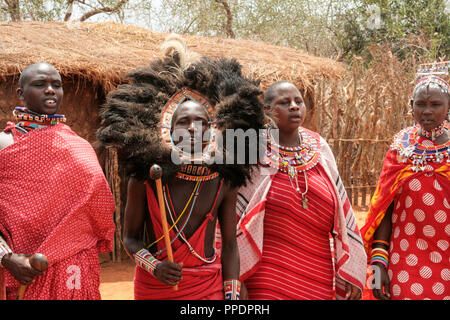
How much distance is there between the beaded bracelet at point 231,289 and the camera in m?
2.58

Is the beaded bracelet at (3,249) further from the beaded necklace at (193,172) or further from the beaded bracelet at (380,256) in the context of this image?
the beaded bracelet at (380,256)

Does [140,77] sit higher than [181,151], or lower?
higher

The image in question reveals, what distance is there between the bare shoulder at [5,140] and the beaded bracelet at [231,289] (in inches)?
54.8

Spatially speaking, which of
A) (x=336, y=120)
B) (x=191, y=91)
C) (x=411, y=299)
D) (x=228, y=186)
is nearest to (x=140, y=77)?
(x=191, y=91)

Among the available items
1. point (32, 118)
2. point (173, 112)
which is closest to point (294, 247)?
point (173, 112)

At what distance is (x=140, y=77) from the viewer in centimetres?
256

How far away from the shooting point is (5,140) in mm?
2727

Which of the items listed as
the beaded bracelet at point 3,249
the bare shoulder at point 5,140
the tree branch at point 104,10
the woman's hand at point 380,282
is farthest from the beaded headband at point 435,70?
the tree branch at point 104,10

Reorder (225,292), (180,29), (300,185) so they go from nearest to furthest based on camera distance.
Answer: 1. (225,292)
2. (300,185)
3. (180,29)

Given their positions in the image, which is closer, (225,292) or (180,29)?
(225,292)

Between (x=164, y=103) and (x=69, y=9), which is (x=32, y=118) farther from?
(x=69, y=9)

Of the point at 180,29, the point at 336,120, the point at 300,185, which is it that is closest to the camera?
the point at 300,185

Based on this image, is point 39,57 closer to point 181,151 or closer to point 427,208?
point 181,151

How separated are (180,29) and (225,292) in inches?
727
